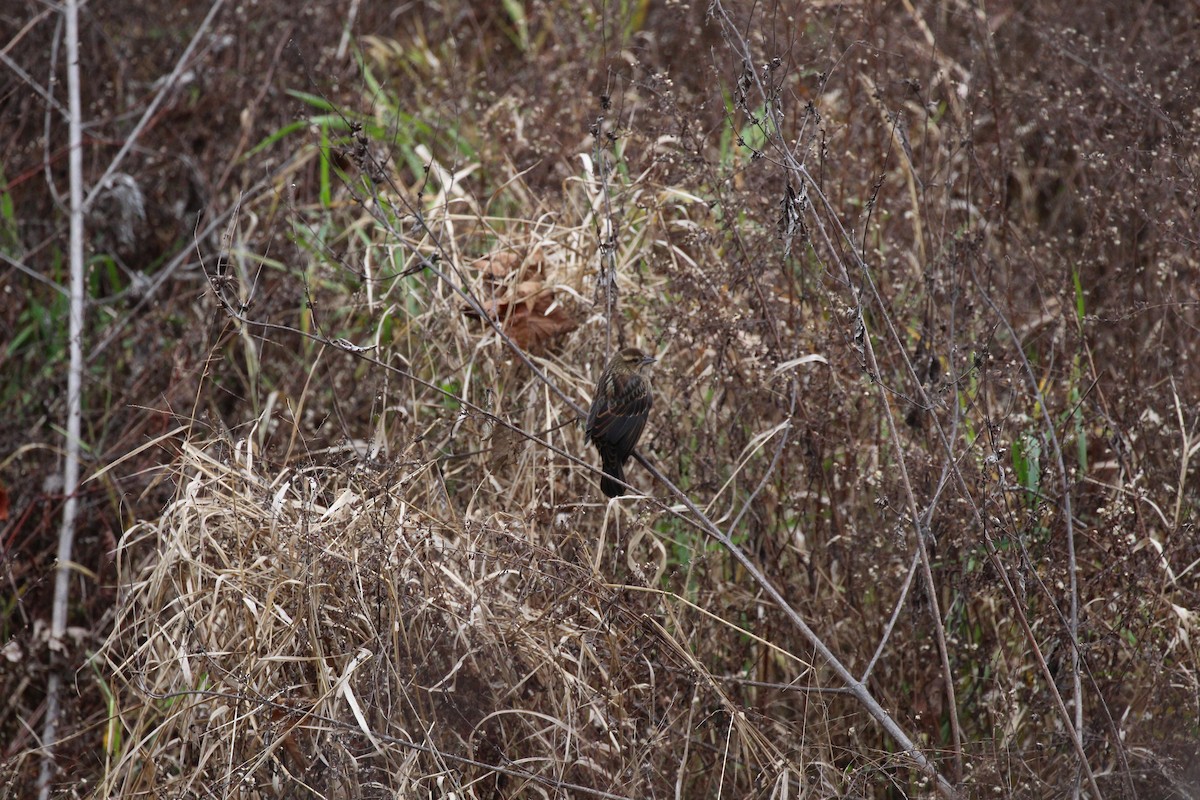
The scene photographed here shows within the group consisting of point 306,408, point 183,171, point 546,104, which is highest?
point 546,104

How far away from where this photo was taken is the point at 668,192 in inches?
171

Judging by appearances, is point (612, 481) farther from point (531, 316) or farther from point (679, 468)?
point (531, 316)

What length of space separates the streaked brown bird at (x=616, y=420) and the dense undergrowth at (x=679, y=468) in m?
0.14

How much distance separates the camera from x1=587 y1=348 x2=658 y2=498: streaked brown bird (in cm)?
341

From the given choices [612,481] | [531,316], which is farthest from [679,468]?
[531,316]

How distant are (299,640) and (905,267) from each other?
2.63 metres

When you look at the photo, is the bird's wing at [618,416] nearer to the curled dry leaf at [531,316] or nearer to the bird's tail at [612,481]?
the bird's tail at [612,481]

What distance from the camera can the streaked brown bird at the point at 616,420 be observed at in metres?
3.41

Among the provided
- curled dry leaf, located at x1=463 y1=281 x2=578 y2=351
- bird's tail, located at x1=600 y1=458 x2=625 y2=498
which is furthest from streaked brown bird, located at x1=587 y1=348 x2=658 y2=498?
curled dry leaf, located at x1=463 y1=281 x2=578 y2=351

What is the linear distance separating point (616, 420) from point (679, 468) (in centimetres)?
63

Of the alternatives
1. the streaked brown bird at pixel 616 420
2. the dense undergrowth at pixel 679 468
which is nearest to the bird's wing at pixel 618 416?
the streaked brown bird at pixel 616 420

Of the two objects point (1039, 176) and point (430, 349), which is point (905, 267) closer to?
point (1039, 176)

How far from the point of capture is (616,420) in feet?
11.3

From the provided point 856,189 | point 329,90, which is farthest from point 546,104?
point 856,189
